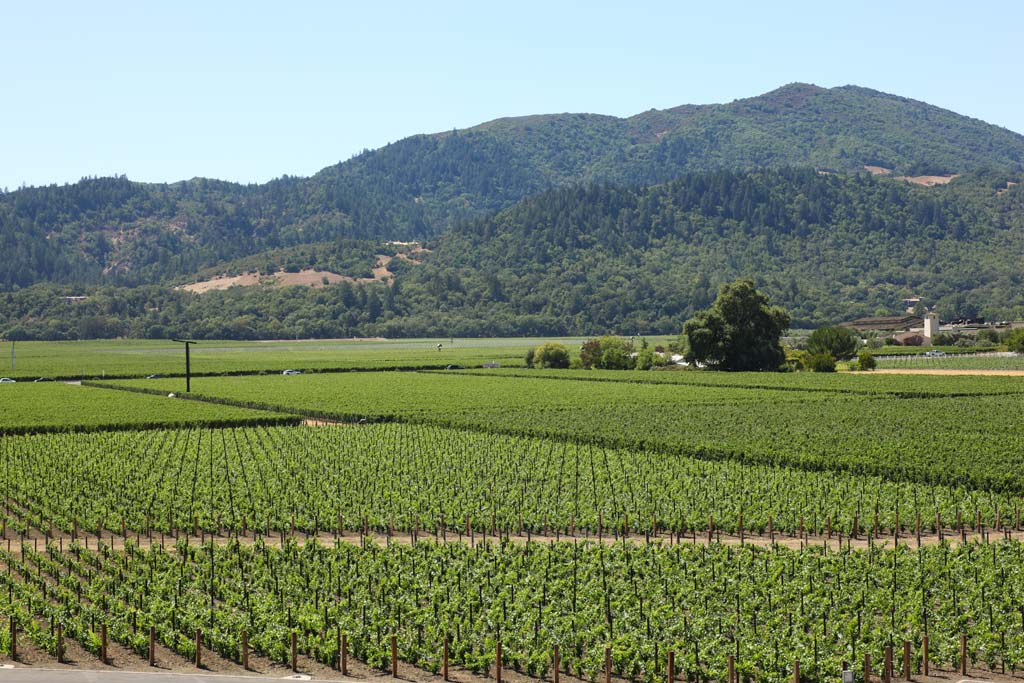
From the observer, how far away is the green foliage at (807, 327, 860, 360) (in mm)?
131500

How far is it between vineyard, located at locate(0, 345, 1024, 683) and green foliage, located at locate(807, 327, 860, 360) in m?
59.2

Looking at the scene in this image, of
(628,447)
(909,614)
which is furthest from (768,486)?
(909,614)

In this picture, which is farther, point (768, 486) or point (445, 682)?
point (768, 486)

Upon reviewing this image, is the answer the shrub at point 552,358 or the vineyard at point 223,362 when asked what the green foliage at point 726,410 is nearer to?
the shrub at point 552,358

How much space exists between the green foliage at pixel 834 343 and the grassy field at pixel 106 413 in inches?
2805

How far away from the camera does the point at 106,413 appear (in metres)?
74.1

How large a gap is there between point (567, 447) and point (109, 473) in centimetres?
2003

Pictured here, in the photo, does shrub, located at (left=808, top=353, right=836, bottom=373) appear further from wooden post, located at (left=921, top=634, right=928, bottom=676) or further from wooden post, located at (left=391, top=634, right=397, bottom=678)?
wooden post, located at (left=391, top=634, right=397, bottom=678)

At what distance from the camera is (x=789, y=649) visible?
2389 centimetres

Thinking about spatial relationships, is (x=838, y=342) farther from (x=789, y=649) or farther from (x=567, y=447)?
(x=789, y=649)

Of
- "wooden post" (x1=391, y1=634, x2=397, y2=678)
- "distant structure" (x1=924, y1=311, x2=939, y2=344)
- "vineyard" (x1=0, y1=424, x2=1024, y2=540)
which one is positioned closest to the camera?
"wooden post" (x1=391, y1=634, x2=397, y2=678)

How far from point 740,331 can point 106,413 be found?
6179cm

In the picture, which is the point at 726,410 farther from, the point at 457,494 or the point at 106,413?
the point at 106,413

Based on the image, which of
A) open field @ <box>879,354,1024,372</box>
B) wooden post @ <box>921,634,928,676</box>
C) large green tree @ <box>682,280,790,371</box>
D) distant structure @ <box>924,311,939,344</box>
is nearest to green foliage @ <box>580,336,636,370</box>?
large green tree @ <box>682,280,790,371</box>
